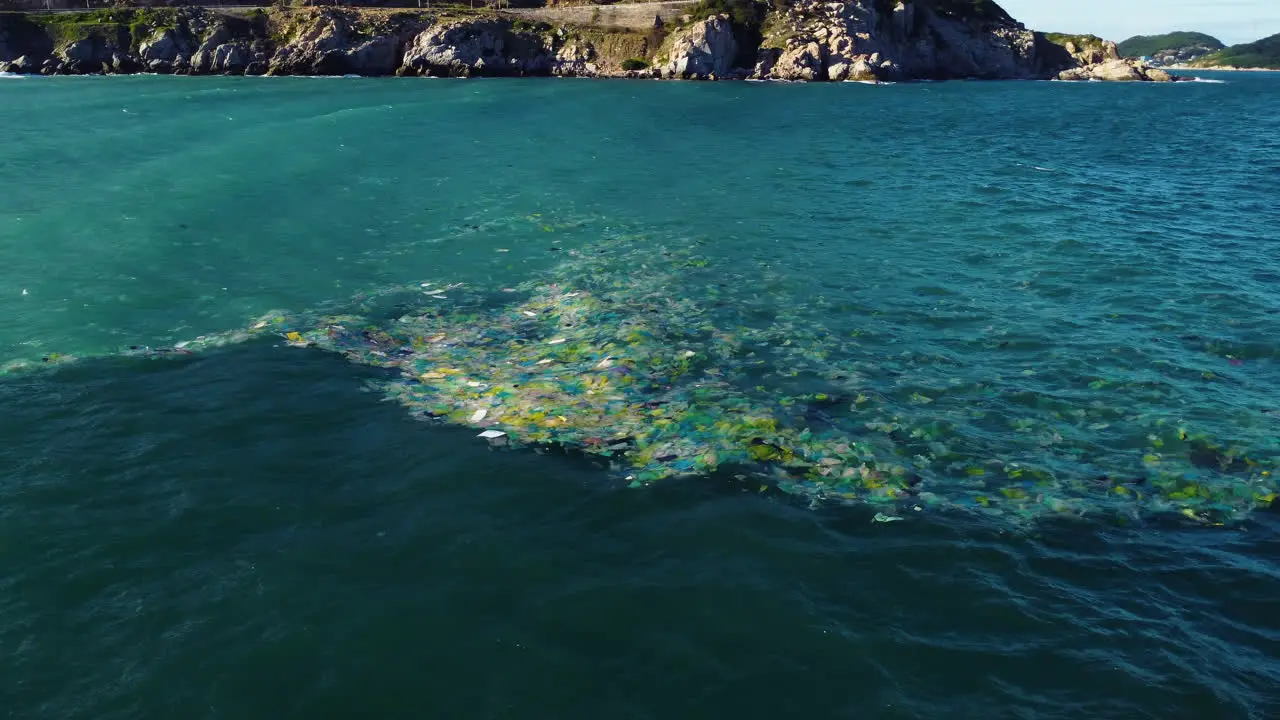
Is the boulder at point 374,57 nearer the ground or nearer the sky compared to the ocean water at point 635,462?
nearer the sky

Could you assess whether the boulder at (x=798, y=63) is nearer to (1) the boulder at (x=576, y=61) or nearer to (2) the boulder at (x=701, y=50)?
(2) the boulder at (x=701, y=50)

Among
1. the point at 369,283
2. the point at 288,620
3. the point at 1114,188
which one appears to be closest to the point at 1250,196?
the point at 1114,188

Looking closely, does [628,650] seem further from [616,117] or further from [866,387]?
[616,117]

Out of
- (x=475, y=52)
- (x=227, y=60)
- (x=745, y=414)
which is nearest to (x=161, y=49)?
Answer: (x=227, y=60)

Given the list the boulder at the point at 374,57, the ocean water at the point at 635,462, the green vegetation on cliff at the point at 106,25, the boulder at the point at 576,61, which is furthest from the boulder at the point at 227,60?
the ocean water at the point at 635,462

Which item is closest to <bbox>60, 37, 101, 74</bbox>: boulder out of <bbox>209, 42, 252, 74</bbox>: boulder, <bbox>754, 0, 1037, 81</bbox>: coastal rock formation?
<bbox>209, 42, 252, 74</bbox>: boulder

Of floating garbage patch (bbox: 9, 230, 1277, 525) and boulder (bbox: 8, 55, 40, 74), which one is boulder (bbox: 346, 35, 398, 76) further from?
Answer: floating garbage patch (bbox: 9, 230, 1277, 525)
